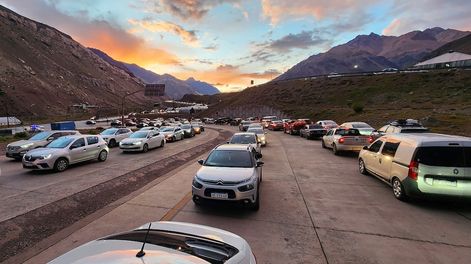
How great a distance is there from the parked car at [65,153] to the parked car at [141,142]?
323cm

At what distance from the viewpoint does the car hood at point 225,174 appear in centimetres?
727

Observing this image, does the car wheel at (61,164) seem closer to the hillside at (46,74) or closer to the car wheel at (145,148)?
the car wheel at (145,148)

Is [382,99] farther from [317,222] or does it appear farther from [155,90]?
[317,222]

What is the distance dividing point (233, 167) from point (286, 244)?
122 inches

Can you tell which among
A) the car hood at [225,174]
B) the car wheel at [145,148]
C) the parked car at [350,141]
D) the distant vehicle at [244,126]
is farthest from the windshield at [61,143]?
the distant vehicle at [244,126]

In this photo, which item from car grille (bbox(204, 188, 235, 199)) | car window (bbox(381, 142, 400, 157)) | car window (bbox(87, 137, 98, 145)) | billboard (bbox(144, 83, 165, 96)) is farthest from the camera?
billboard (bbox(144, 83, 165, 96))

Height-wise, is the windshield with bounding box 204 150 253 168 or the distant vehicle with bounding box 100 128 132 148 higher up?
the windshield with bounding box 204 150 253 168

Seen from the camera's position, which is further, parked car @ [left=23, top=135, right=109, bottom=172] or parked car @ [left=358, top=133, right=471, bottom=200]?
parked car @ [left=23, top=135, right=109, bottom=172]

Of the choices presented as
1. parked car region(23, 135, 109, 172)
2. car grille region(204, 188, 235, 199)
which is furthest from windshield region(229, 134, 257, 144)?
car grille region(204, 188, 235, 199)

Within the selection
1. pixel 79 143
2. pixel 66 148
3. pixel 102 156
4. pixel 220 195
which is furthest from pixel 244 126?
pixel 220 195

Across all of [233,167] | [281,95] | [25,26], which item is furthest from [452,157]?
[25,26]

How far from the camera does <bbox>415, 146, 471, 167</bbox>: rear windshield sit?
7.34 meters

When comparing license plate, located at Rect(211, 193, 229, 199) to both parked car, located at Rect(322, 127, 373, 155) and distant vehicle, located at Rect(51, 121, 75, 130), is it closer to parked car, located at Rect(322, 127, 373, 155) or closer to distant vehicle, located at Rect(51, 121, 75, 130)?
parked car, located at Rect(322, 127, 373, 155)

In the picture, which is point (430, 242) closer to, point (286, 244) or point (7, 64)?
point (286, 244)
